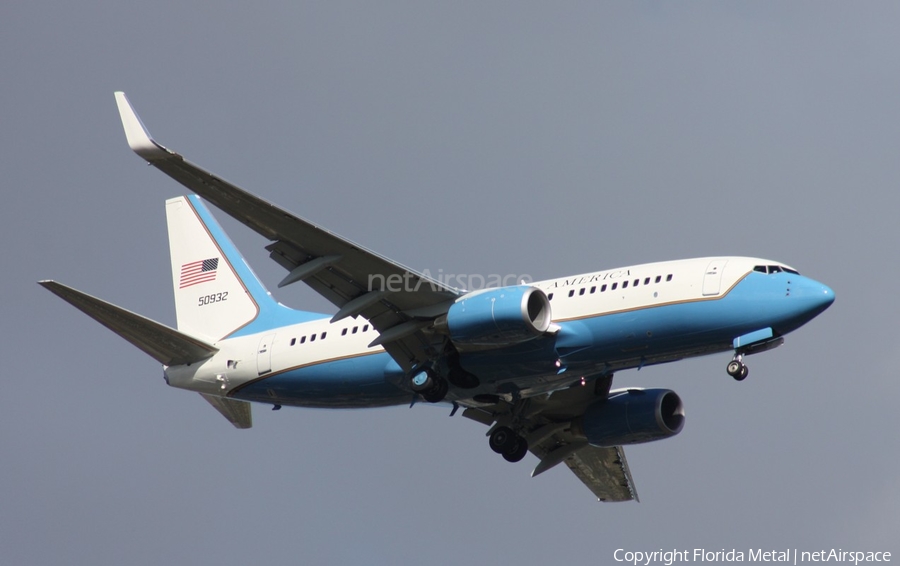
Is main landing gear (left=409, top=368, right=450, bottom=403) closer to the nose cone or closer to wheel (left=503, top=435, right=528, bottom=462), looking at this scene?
wheel (left=503, top=435, right=528, bottom=462)

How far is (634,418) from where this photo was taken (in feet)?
143

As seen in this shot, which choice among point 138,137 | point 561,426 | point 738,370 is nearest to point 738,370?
point 738,370

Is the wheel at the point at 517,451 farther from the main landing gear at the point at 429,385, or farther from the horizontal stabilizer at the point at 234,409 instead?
the horizontal stabilizer at the point at 234,409

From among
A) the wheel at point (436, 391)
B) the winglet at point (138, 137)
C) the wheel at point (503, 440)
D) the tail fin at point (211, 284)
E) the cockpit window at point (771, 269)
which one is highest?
the tail fin at point (211, 284)

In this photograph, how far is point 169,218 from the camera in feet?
169

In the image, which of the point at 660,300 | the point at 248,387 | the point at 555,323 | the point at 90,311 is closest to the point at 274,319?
the point at 248,387

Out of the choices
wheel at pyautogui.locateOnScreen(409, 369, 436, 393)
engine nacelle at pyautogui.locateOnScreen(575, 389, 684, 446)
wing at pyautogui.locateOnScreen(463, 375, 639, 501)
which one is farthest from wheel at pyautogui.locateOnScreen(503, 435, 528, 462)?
wheel at pyautogui.locateOnScreen(409, 369, 436, 393)

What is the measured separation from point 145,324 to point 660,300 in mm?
16175

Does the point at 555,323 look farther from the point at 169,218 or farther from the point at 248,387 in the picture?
the point at 169,218

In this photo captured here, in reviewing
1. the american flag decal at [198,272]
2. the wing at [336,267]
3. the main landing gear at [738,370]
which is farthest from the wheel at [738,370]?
the american flag decal at [198,272]

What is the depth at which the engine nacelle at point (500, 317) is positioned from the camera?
3778cm

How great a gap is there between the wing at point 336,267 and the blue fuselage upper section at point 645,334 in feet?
5.28

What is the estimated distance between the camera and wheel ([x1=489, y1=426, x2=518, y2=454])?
146ft

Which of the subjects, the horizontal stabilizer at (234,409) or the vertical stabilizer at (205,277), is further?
the vertical stabilizer at (205,277)
